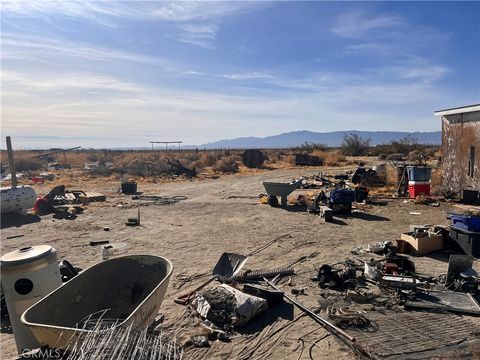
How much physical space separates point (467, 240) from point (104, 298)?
27.6 ft

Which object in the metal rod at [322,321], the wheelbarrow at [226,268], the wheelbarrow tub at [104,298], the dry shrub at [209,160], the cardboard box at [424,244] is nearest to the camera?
the wheelbarrow tub at [104,298]

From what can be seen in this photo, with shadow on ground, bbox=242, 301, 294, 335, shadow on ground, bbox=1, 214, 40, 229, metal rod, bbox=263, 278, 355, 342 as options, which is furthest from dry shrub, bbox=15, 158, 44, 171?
shadow on ground, bbox=242, 301, 294, 335

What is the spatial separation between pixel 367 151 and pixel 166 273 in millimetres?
52388

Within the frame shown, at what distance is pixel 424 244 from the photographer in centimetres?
934

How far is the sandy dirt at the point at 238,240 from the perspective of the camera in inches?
218

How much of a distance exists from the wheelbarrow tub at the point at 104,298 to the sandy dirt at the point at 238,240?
888mm

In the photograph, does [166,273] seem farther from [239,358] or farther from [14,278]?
[14,278]

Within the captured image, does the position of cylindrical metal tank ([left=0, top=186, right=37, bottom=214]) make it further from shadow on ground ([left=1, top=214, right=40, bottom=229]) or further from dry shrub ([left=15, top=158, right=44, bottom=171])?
dry shrub ([left=15, top=158, right=44, bottom=171])

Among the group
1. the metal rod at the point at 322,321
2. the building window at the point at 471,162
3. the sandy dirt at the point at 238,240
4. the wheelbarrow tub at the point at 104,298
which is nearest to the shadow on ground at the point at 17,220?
the sandy dirt at the point at 238,240

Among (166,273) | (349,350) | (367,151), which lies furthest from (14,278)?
(367,151)

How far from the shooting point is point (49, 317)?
4.50m

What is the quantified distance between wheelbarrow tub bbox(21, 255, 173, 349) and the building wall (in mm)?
15351

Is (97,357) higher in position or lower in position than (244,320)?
higher

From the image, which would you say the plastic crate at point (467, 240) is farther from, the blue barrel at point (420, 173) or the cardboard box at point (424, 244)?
the blue barrel at point (420, 173)
